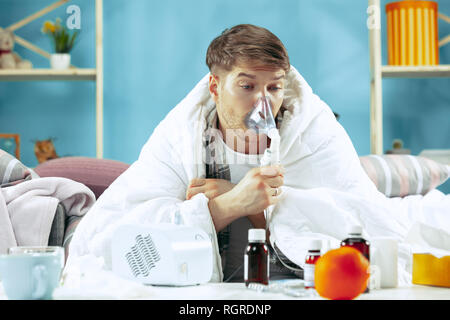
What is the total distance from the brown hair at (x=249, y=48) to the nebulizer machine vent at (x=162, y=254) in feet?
1.72

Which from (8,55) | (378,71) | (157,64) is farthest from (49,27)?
(378,71)

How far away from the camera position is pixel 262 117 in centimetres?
128

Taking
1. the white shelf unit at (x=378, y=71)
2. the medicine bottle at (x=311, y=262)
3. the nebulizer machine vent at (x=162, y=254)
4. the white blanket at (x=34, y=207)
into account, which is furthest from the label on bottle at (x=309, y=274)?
the white shelf unit at (x=378, y=71)

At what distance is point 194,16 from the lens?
2.44m

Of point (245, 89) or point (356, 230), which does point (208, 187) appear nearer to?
point (245, 89)

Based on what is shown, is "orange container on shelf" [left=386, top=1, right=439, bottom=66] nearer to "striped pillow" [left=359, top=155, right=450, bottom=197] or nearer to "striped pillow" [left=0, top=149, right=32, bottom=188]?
"striped pillow" [left=359, top=155, right=450, bottom=197]

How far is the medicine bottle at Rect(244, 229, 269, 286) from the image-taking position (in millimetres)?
833

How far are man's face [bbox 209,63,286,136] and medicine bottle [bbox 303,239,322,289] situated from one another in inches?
20.5

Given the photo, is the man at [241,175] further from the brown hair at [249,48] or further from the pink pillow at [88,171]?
the pink pillow at [88,171]

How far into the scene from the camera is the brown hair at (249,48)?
4.20 ft

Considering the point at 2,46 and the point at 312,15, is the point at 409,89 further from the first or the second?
the point at 2,46

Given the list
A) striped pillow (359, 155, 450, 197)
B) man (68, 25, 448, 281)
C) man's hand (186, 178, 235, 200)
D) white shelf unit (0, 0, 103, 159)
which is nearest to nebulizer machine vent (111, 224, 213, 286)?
man (68, 25, 448, 281)
